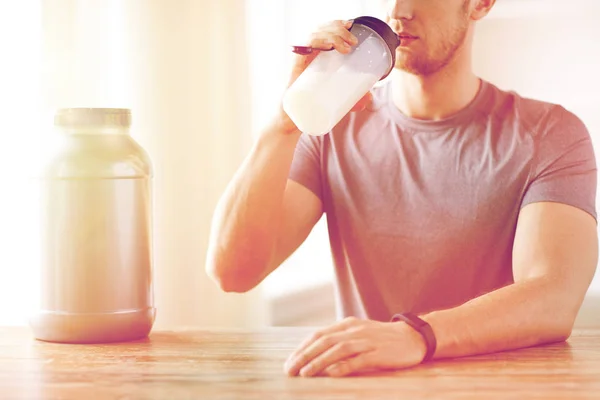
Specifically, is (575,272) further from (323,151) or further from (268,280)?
(268,280)

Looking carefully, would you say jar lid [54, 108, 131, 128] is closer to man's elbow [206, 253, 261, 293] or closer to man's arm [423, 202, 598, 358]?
man's elbow [206, 253, 261, 293]

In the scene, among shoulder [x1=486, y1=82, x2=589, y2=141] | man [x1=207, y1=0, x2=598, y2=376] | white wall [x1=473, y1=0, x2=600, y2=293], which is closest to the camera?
man [x1=207, y1=0, x2=598, y2=376]

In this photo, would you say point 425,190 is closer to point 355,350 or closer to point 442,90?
point 442,90

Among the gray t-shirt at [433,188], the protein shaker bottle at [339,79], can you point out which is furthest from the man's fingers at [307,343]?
the gray t-shirt at [433,188]

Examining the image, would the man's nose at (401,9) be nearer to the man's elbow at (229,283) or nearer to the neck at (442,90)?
the neck at (442,90)

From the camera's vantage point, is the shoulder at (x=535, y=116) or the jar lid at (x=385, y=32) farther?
the shoulder at (x=535, y=116)

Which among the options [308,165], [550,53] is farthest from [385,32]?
[550,53]

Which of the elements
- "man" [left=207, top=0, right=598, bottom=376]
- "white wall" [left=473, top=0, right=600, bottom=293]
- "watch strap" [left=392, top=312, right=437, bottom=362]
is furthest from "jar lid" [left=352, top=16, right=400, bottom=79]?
"white wall" [left=473, top=0, right=600, bottom=293]

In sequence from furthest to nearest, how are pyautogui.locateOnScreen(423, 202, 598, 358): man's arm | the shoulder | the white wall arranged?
the white wall
the shoulder
pyautogui.locateOnScreen(423, 202, 598, 358): man's arm

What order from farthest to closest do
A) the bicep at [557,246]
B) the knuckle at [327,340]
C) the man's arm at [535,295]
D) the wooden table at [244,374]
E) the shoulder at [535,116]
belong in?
the shoulder at [535,116], the bicep at [557,246], the man's arm at [535,295], the knuckle at [327,340], the wooden table at [244,374]

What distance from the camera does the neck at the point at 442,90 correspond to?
1676 mm

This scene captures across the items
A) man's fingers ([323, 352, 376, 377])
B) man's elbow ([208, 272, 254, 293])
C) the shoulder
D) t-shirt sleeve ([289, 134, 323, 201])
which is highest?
the shoulder

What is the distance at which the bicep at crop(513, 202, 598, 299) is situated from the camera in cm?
131

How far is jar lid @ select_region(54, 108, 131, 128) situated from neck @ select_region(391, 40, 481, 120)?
25.8 inches
